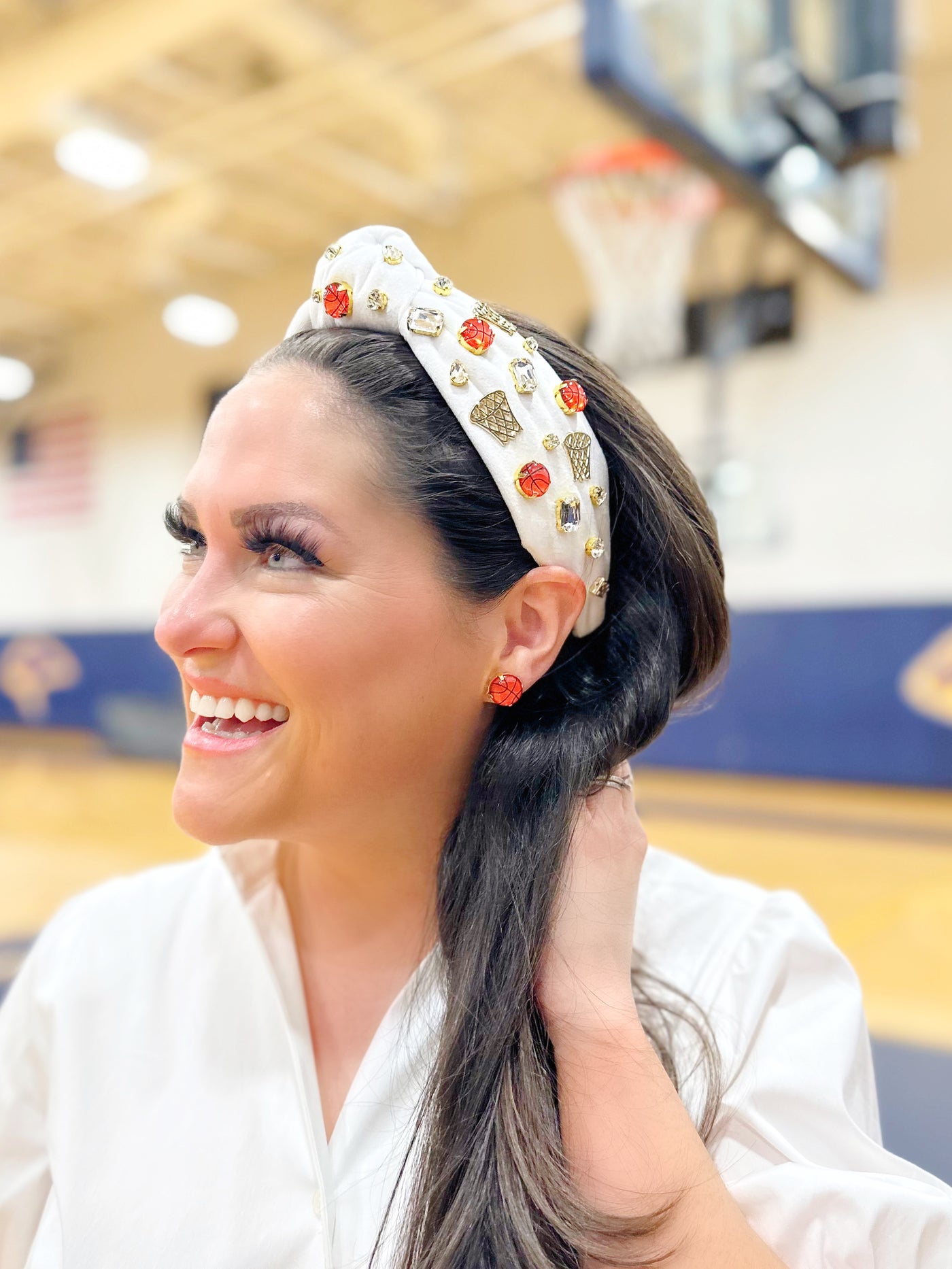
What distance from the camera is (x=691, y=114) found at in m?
3.66

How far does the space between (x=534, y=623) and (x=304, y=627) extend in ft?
0.99

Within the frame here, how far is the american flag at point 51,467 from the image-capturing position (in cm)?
1091

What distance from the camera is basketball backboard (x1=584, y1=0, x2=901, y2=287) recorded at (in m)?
3.70

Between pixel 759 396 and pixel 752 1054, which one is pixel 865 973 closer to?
pixel 752 1054

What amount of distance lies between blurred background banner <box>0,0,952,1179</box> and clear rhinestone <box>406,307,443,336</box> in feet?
7.45

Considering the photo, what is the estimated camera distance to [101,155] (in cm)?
649

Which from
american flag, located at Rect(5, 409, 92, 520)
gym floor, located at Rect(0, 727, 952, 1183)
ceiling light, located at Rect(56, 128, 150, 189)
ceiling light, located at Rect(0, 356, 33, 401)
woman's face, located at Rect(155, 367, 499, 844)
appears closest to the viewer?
woman's face, located at Rect(155, 367, 499, 844)

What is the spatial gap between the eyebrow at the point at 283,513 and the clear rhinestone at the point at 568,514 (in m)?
0.25

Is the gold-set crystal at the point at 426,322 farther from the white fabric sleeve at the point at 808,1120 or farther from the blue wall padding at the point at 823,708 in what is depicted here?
the blue wall padding at the point at 823,708

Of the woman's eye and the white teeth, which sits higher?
the woman's eye

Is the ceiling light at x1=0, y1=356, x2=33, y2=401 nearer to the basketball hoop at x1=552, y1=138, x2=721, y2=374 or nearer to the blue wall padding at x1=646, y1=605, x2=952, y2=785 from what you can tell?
the basketball hoop at x1=552, y1=138, x2=721, y2=374

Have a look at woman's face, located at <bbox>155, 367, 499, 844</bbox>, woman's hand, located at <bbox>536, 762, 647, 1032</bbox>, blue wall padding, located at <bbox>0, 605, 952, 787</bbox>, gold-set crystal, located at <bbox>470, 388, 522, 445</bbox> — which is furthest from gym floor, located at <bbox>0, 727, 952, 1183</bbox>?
gold-set crystal, located at <bbox>470, 388, 522, 445</bbox>

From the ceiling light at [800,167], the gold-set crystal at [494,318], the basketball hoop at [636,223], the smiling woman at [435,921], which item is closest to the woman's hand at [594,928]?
the smiling woman at [435,921]

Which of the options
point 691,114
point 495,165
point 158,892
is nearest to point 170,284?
point 495,165
